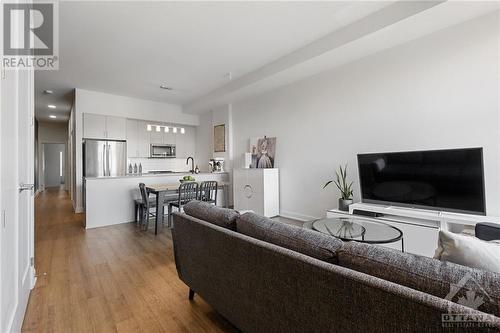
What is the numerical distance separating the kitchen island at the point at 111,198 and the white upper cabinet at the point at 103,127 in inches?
65.2

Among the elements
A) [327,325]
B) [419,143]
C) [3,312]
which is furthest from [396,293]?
[419,143]

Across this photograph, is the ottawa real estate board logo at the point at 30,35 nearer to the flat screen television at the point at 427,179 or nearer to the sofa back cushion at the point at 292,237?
the sofa back cushion at the point at 292,237

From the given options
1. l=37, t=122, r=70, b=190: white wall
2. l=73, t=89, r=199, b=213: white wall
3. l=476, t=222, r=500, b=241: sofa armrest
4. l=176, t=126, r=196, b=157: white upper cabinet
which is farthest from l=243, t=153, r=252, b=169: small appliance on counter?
l=37, t=122, r=70, b=190: white wall

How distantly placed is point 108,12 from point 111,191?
2892 millimetres

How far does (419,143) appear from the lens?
9.81 ft

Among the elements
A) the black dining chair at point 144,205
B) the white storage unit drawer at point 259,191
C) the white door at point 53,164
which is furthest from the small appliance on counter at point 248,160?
the white door at point 53,164

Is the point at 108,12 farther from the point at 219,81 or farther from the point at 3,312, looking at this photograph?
the point at 3,312

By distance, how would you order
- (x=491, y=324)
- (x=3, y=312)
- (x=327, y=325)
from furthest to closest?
1. (x=3, y=312)
2. (x=327, y=325)
3. (x=491, y=324)

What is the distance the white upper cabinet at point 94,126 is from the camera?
5219mm

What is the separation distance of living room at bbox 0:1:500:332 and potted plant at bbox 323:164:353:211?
0.10 feet

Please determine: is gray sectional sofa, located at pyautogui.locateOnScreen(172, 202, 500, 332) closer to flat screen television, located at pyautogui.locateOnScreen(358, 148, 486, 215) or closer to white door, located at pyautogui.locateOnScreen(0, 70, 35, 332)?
white door, located at pyautogui.locateOnScreen(0, 70, 35, 332)

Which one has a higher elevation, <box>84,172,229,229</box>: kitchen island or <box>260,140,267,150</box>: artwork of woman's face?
<box>260,140,267,150</box>: artwork of woman's face

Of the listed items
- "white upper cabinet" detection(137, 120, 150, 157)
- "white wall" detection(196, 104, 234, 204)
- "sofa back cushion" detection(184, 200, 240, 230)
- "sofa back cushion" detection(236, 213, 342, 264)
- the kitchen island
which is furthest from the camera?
"white upper cabinet" detection(137, 120, 150, 157)

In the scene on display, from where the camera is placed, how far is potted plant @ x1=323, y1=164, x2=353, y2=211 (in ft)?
11.0
